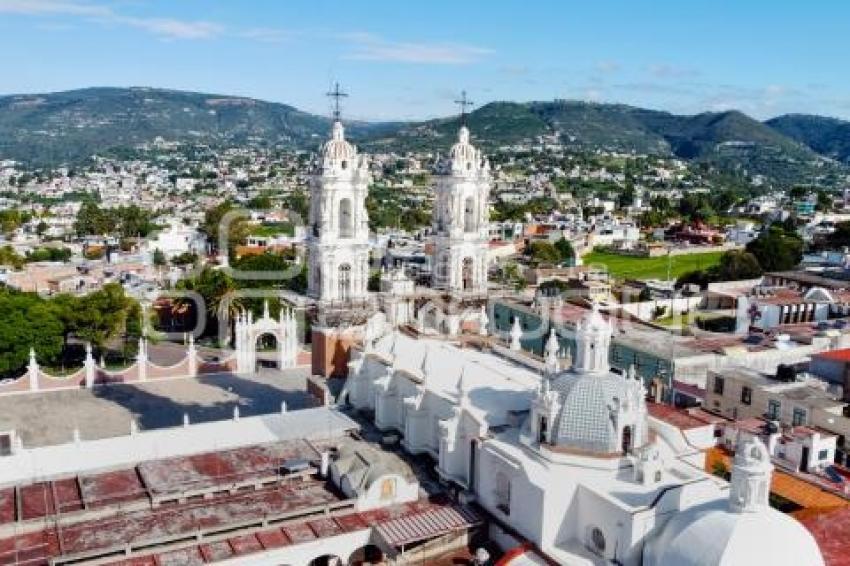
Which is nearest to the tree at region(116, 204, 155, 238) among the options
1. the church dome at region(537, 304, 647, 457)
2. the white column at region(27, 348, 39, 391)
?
the white column at region(27, 348, 39, 391)

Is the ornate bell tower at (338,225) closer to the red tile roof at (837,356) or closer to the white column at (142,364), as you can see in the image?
the white column at (142,364)

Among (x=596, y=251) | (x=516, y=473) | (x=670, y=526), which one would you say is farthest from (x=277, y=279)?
(x=596, y=251)

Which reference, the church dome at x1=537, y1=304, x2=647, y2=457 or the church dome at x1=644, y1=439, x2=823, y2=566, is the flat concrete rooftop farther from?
the church dome at x1=644, y1=439, x2=823, y2=566

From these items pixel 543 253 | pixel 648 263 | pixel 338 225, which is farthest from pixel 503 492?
pixel 648 263

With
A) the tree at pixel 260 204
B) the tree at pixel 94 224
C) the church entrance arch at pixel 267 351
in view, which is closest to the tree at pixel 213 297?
the church entrance arch at pixel 267 351

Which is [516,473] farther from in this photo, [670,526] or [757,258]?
[757,258]

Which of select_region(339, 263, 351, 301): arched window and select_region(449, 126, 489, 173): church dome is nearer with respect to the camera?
select_region(339, 263, 351, 301): arched window
